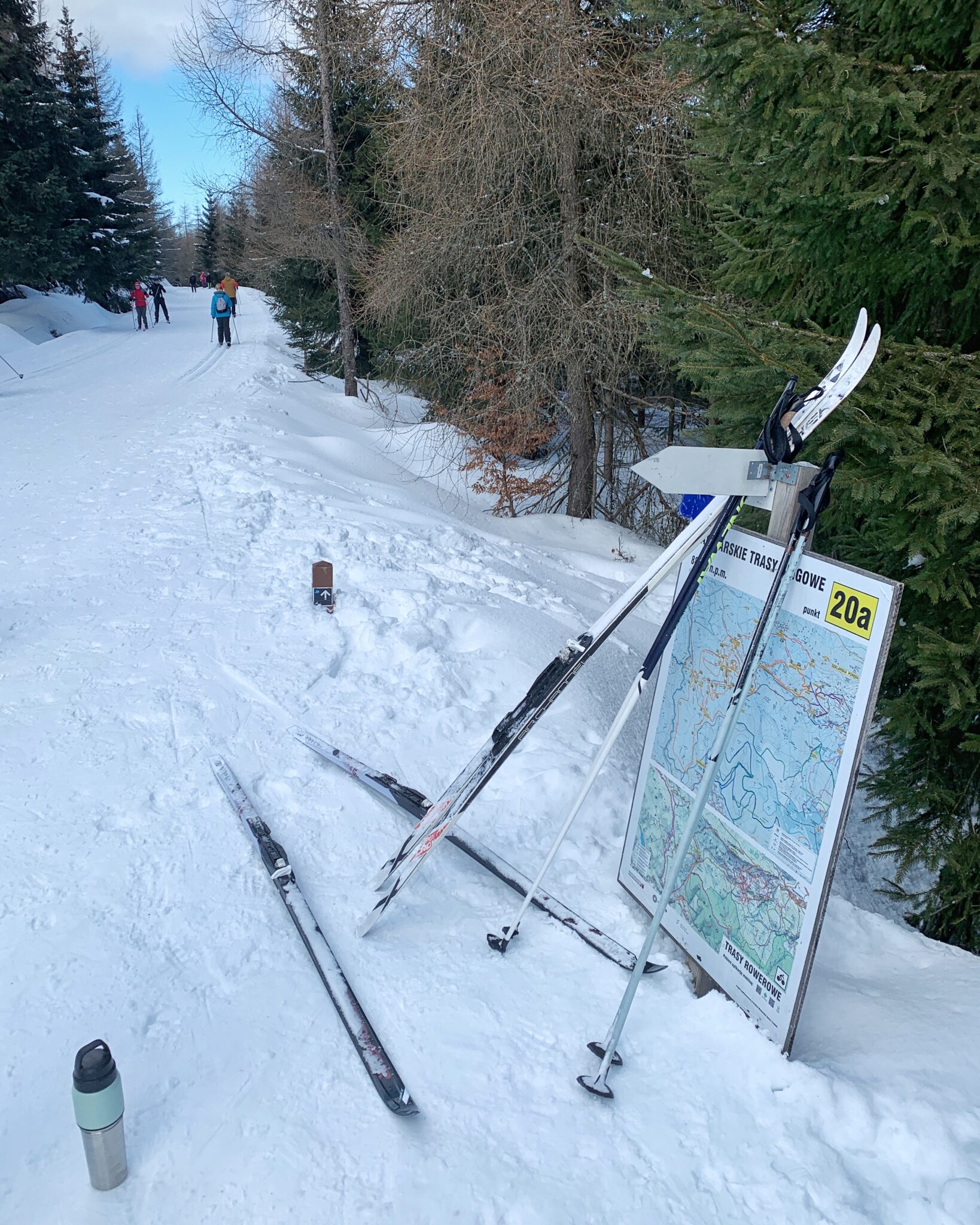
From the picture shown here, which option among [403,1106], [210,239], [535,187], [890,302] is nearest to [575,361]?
[535,187]

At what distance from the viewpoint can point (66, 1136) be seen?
2529 millimetres

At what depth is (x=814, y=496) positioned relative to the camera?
2955mm

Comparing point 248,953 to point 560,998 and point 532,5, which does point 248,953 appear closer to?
point 560,998

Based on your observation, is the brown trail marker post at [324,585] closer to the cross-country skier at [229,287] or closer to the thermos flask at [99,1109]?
the thermos flask at [99,1109]

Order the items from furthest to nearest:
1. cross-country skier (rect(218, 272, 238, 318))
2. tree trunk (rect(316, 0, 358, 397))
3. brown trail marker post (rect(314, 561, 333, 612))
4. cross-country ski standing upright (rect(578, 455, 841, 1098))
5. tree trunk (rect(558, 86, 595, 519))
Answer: cross-country skier (rect(218, 272, 238, 318)) < tree trunk (rect(316, 0, 358, 397)) < tree trunk (rect(558, 86, 595, 519)) < brown trail marker post (rect(314, 561, 333, 612)) < cross-country ski standing upright (rect(578, 455, 841, 1098))

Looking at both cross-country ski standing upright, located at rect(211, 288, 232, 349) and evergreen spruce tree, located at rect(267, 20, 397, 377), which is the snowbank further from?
evergreen spruce tree, located at rect(267, 20, 397, 377)

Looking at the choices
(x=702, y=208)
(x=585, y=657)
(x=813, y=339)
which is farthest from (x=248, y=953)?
(x=702, y=208)

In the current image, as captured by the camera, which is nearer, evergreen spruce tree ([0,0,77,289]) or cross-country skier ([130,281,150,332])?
evergreen spruce tree ([0,0,77,289])

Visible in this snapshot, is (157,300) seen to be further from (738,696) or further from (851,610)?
(851,610)

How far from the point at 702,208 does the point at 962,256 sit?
5.82 metres

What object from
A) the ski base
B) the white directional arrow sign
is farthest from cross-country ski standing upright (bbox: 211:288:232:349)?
the white directional arrow sign

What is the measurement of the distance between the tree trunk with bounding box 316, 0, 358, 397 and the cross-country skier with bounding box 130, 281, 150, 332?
11.8m

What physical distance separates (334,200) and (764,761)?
1618cm

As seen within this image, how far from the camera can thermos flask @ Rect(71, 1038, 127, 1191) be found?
7.25 feet
